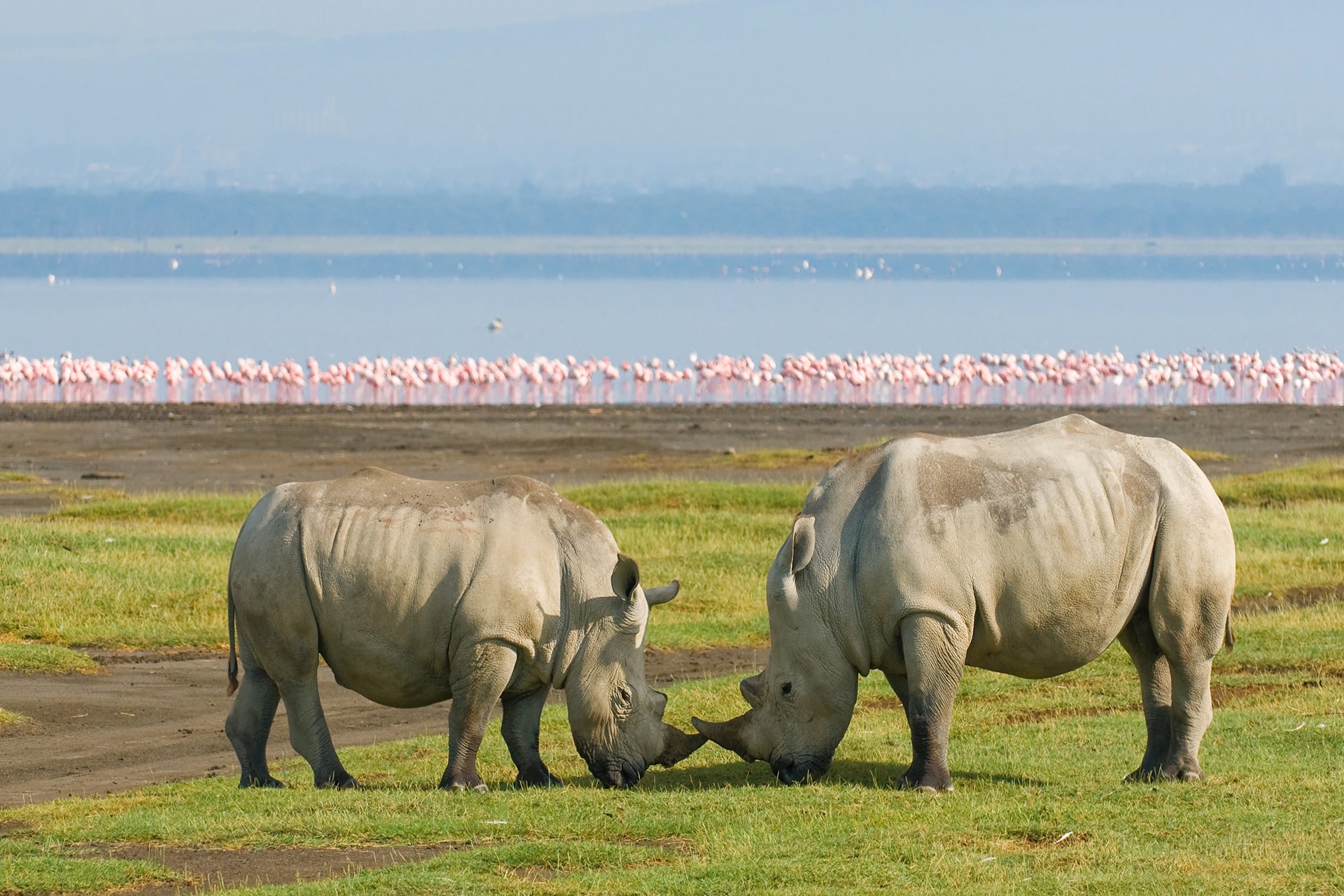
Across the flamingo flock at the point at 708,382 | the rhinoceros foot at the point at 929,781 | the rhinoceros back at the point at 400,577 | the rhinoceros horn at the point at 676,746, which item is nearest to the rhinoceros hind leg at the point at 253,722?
the rhinoceros back at the point at 400,577

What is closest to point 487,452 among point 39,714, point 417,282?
point 39,714

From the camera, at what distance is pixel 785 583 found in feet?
36.3

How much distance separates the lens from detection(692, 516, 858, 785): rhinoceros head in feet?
36.3

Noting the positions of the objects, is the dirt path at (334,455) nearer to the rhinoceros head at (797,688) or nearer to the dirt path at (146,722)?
the dirt path at (146,722)

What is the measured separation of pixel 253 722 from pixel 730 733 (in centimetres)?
286

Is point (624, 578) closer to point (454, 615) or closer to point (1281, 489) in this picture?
point (454, 615)

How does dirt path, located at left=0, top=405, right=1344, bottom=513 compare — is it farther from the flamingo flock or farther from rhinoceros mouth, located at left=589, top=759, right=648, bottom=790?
rhinoceros mouth, located at left=589, top=759, right=648, bottom=790

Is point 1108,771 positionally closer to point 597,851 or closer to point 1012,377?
point 597,851

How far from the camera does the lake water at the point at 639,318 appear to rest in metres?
87.6

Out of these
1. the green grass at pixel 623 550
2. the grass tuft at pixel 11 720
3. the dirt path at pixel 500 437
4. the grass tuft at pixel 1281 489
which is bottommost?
the dirt path at pixel 500 437

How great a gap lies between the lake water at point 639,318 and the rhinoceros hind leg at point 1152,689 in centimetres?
6935

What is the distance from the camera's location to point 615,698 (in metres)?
11.4

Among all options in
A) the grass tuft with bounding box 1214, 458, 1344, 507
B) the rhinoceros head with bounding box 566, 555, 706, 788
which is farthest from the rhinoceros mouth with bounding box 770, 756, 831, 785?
the grass tuft with bounding box 1214, 458, 1344, 507

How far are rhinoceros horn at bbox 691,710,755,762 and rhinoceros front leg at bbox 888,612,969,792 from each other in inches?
39.4
